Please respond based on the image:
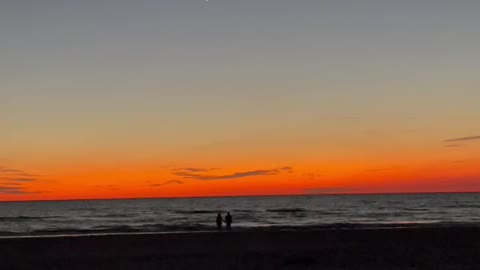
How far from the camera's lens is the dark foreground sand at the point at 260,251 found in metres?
19.5

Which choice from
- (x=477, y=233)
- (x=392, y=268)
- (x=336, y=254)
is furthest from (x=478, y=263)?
(x=477, y=233)

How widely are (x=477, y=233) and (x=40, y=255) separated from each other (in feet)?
71.0

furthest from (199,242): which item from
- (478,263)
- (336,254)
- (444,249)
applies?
(478,263)

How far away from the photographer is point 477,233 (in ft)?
98.1

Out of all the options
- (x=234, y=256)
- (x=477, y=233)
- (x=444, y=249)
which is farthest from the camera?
(x=477, y=233)

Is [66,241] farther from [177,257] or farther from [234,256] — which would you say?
[234,256]

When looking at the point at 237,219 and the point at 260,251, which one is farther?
the point at 237,219

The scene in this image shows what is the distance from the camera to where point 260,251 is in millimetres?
23281

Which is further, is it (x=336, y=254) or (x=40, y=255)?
(x=40, y=255)

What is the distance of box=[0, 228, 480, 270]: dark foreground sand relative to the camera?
19.5 metres

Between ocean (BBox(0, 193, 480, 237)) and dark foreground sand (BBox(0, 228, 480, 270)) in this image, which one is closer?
dark foreground sand (BBox(0, 228, 480, 270))

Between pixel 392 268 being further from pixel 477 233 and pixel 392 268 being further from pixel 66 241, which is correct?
pixel 66 241

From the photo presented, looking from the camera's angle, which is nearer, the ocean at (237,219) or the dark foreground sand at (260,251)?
the dark foreground sand at (260,251)

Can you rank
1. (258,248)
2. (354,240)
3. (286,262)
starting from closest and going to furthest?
(286,262), (258,248), (354,240)
